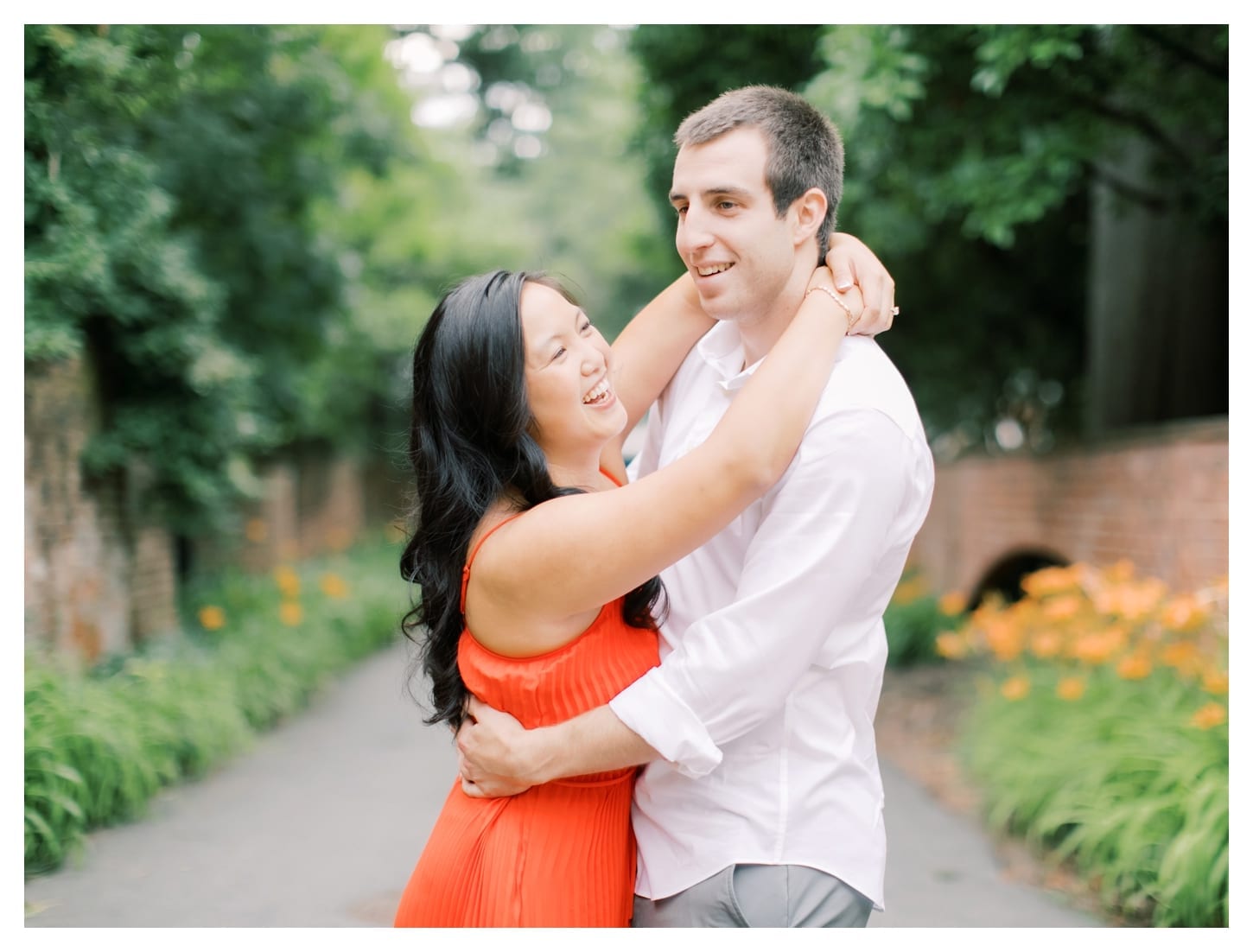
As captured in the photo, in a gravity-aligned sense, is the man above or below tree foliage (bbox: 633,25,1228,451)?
below

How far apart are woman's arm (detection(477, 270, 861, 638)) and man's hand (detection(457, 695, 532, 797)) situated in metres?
0.17

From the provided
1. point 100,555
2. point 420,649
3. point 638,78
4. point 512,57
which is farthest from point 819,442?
point 512,57

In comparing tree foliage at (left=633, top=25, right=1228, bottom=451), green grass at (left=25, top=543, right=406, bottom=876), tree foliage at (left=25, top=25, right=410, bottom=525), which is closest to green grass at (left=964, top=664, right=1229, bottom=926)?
tree foliage at (left=633, top=25, right=1228, bottom=451)

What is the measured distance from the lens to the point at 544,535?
186cm

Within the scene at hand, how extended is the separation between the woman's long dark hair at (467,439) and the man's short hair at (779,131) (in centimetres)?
42

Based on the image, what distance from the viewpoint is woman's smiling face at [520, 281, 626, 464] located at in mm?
2031

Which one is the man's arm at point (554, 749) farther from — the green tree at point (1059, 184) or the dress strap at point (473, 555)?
the green tree at point (1059, 184)

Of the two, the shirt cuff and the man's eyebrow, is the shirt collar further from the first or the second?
the shirt cuff

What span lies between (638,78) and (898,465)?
7567mm

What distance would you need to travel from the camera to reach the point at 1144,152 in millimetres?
8570

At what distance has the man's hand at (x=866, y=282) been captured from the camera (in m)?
2.07

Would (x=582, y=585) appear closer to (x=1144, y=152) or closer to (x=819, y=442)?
(x=819, y=442)

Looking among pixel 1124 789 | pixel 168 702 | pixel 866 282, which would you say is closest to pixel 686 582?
pixel 866 282

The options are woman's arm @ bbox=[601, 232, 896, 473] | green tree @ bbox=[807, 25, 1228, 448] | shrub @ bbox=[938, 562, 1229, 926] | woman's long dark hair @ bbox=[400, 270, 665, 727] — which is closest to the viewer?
woman's long dark hair @ bbox=[400, 270, 665, 727]
